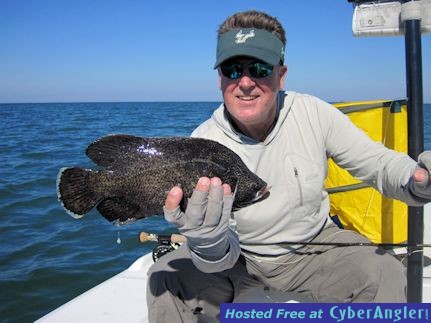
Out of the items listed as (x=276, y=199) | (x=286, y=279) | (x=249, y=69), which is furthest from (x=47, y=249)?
(x=249, y=69)

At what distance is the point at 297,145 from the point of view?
3215mm

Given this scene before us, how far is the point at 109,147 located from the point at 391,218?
304 cm

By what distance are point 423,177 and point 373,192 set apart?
6.01ft

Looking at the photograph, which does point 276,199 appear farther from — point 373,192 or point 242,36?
point 373,192

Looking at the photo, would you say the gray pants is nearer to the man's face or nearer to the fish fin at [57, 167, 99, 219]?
the fish fin at [57, 167, 99, 219]

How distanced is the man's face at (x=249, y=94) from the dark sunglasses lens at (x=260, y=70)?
0.02 metres

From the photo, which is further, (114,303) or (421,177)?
(114,303)

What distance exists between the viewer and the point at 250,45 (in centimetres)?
288

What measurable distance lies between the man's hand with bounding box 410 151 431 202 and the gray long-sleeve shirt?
0.41 meters

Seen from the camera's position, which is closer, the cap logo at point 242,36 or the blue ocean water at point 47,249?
the cap logo at point 242,36

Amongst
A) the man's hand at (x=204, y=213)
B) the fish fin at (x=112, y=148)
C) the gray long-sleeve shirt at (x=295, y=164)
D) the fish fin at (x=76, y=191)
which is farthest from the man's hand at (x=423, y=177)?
the fish fin at (x=76, y=191)

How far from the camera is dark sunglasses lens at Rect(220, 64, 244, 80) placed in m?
3.00

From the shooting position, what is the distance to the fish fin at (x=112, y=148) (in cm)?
258

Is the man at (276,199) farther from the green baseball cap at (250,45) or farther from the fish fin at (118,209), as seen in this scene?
the fish fin at (118,209)
